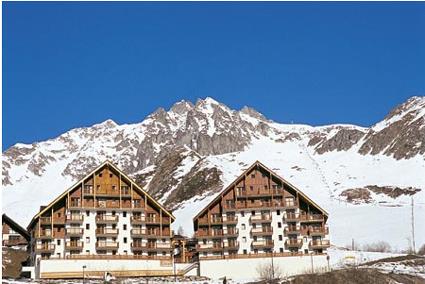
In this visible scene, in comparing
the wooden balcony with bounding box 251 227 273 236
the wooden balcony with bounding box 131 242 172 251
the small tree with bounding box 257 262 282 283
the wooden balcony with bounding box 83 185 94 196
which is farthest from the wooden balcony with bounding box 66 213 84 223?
the small tree with bounding box 257 262 282 283

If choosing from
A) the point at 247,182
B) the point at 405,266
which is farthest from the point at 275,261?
the point at 405,266

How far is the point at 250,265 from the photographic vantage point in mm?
90500

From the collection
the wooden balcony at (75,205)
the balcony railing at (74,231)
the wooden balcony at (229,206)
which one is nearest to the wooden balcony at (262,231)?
the wooden balcony at (229,206)

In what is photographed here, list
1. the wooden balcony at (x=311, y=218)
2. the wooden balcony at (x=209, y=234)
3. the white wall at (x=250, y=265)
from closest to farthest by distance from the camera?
the white wall at (x=250, y=265)
the wooden balcony at (x=311, y=218)
the wooden balcony at (x=209, y=234)

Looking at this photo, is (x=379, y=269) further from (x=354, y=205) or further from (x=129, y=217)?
(x=354, y=205)

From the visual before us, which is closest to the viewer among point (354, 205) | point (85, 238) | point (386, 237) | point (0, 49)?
point (0, 49)

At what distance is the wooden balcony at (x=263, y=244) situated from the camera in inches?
3627

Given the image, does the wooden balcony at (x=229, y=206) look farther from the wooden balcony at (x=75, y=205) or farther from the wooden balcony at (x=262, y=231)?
the wooden balcony at (x=75, y=205)

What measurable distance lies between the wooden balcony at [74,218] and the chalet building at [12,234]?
10389 millimetres

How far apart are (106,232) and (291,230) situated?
79.1 feet

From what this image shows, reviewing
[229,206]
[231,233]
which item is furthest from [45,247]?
[229,206]

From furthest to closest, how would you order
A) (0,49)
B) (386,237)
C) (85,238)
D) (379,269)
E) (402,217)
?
(402,217) → (386,237) → (85,238) → (379,269) → (0,49)

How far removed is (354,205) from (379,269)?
10915 cm

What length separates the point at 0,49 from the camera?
90.0 feet
